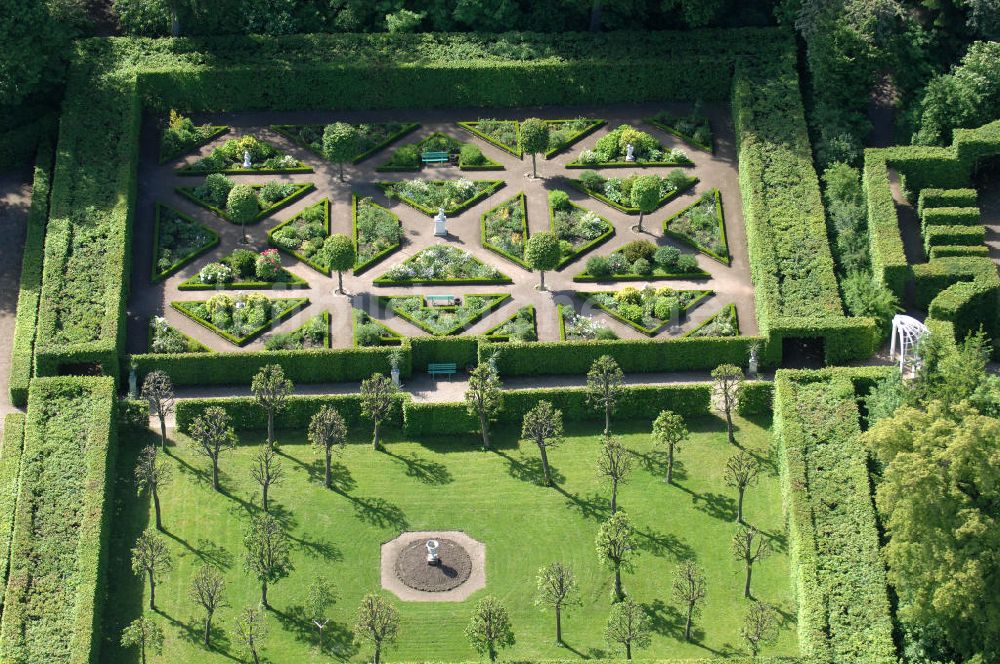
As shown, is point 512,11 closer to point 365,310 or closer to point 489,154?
point 489,154

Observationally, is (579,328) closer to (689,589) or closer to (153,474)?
(689,589)

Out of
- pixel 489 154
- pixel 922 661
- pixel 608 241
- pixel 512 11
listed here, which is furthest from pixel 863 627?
pixel 512 11

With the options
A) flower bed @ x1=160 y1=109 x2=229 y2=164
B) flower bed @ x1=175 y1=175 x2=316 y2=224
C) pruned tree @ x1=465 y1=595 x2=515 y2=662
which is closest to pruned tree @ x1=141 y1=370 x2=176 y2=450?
flower bed @ x1=175 y1=175 x2=316 y2=224

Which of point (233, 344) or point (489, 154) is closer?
point (233, 344)

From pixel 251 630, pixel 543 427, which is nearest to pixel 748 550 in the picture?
pixel 543 427

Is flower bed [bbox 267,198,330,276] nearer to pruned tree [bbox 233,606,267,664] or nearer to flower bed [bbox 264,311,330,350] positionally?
flower bed [bbox 264,311,330,350]

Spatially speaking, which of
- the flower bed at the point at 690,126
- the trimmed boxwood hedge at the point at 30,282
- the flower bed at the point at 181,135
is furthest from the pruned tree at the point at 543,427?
the flower bed at the point at 181,135

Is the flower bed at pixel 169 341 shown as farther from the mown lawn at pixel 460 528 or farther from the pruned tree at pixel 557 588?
the pruned tree at pixel 557 588
